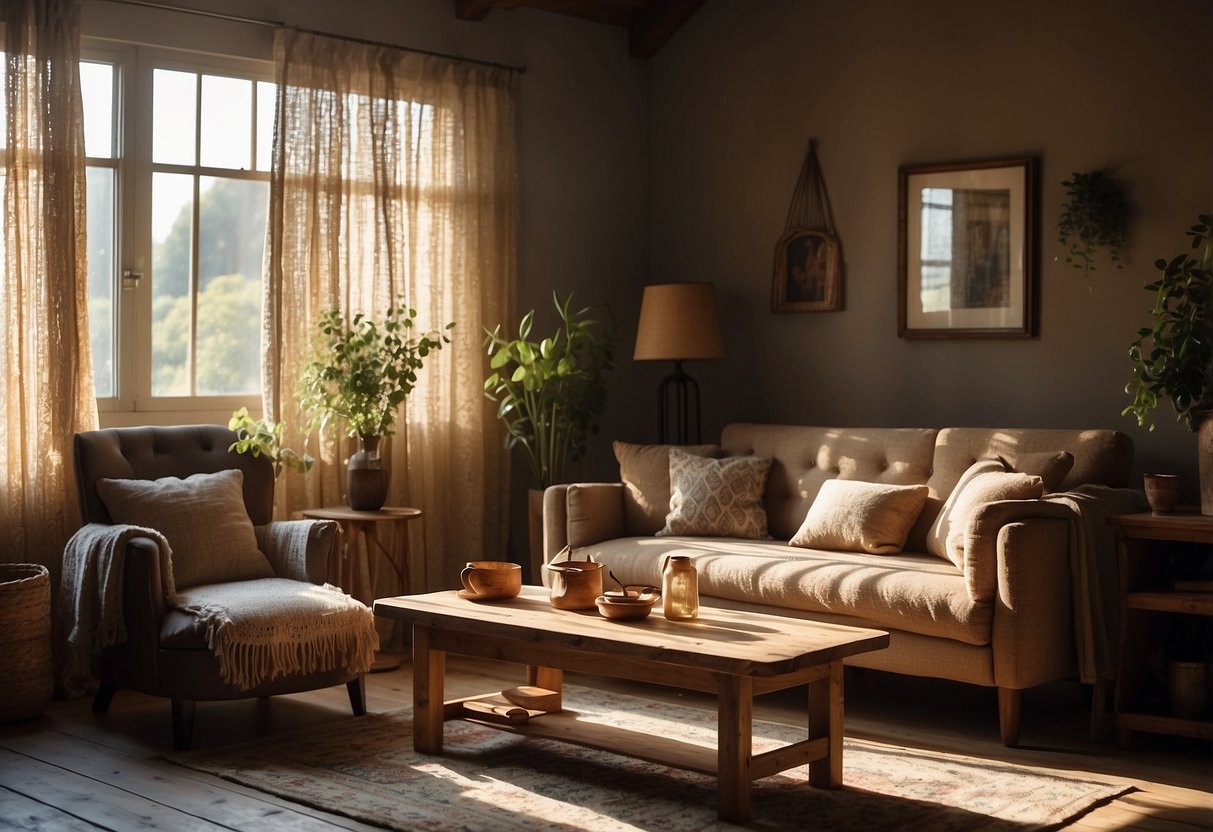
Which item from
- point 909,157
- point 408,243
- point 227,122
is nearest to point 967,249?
point 909,157

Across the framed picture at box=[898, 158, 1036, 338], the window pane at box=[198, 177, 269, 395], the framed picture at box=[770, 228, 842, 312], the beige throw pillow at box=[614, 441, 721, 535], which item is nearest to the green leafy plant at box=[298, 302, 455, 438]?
the window pane at box=[198, 177, 269, 395]

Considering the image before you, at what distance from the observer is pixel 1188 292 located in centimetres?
426

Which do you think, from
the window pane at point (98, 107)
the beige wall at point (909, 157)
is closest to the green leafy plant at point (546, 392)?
the beige wall at point (909, 157)

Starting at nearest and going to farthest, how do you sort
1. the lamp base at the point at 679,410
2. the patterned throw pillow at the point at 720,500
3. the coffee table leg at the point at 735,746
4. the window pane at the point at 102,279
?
the coffee table leg at the point at 735,746, the window pane at the point at 102,279, the patterned throw pillow at the point at 720,500, the lamp base at the point at 679,410

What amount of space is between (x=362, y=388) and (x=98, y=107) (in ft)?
4.43

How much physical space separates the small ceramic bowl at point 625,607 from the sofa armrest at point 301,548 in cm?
126

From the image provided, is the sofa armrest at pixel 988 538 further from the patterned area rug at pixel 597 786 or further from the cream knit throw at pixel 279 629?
the cream knit throw at pixel 279 629

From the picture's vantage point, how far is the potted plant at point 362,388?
492 cm

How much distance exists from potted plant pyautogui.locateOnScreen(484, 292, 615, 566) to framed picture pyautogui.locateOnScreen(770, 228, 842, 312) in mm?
802

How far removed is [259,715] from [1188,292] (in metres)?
3.21

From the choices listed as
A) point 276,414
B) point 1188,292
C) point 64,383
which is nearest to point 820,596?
point 1188,292

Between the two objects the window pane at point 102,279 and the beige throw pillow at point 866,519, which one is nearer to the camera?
the beige throw pillow at point 866,519

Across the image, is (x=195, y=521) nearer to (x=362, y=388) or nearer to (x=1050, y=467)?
(x=362, y=388)

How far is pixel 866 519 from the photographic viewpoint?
15.0 ft
